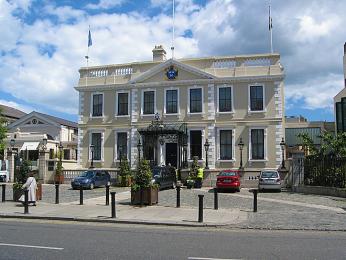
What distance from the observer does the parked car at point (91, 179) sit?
30675mm

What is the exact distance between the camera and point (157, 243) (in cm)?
1029

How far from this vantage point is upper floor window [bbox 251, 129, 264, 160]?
36.5m

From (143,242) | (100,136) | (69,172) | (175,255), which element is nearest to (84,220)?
(143,242)

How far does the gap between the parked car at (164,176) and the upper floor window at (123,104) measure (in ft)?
34.3

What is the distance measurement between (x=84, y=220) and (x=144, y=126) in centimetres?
2430

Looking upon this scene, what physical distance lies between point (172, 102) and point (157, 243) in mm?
28775

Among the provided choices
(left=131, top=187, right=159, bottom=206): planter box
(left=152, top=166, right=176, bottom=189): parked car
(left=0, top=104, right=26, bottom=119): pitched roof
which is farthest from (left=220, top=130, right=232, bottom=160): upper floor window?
(left=0, top=104, right=26, bottom=119): pitched roof

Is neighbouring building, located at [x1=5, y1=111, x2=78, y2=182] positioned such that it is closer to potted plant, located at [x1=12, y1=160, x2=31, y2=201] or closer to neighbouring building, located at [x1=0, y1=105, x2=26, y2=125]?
neighbouring building, located at [x1=0, y1=105, x2=26, y2=125]

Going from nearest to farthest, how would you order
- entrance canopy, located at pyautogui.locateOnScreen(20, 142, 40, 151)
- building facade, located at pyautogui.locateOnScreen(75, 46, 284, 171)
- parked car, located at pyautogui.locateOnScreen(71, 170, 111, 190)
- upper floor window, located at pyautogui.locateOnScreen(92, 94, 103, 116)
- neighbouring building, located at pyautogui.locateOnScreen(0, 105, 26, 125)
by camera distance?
1. parked car, located at pyautogui.locateOnScreen(71, 170, 111, 190)
2. building facade, located at pyautogui.locateOnScreen(75, 46, 284, 171)
3. upper floor window, located at pyautogui.locateOnScreen(92, 94, 103, 116)
4. entrance canopy, located at pyautogui.locateOnScreen(20, 142, 40, 151)
5. neighbouring building, located at pyautogui.locateOnScreen(0, 105, 26, 125)

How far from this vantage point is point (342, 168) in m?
24.8

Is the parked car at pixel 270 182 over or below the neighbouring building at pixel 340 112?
below

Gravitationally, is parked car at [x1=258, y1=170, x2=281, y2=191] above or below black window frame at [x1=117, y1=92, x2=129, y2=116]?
below

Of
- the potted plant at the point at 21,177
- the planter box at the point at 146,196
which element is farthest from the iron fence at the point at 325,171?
the potted plant at the point at 21,177

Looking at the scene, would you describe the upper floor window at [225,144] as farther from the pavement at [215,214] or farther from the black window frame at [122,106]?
the pavement at [215,214]
